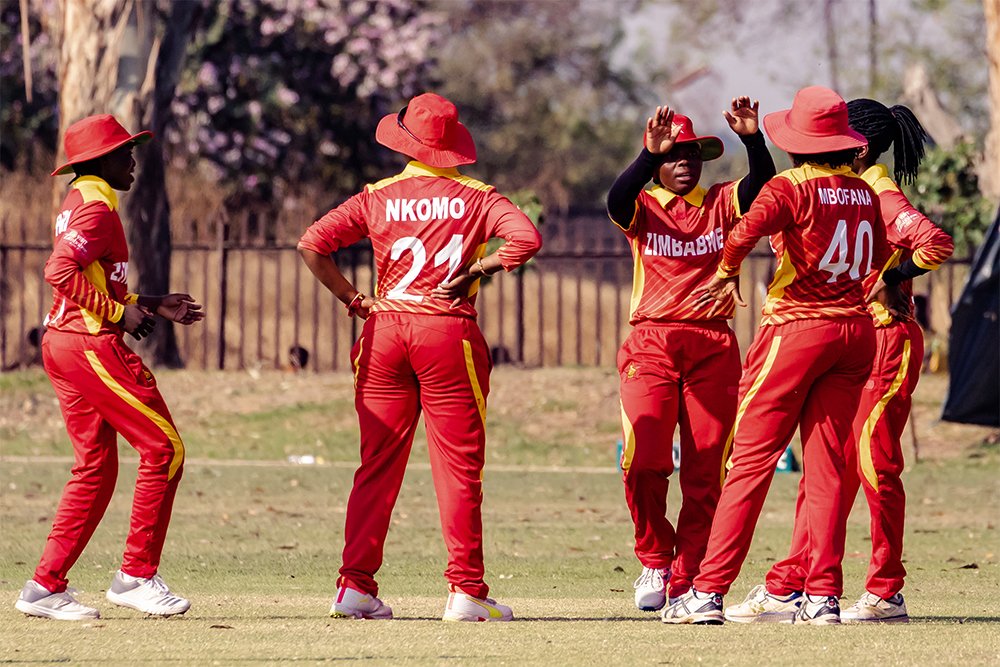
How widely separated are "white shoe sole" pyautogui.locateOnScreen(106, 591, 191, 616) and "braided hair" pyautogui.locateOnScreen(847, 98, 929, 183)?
336cm

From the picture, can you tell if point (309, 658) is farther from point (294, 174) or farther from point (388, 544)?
point (294, 174)

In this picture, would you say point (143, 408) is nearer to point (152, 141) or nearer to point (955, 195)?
point (152, 141)

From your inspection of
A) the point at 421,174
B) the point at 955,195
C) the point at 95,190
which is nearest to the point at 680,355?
the point at 421,174

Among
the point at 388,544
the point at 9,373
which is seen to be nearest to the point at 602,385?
Answer: the point at 9,373

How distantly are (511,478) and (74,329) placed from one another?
8109 mm

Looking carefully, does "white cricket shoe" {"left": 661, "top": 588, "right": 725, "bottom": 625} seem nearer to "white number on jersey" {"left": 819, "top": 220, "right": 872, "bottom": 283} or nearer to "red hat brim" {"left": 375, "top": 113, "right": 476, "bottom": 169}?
"white number on jersey" {"left": 819, "top": 220, "right": 872, "bottom": 283}

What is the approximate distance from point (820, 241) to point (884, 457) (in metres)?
1.02

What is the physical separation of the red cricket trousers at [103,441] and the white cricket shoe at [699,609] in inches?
79.6

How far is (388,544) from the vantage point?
11.0 m

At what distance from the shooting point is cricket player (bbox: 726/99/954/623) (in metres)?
7.36

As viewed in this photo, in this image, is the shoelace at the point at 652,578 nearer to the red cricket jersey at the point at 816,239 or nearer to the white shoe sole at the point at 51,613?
the red cricket jersey at the point at 816,239

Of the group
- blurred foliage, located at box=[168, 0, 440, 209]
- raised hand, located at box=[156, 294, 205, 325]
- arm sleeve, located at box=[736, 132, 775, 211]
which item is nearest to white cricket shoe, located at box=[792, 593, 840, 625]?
arm sleeve, located at box=[736, 132, 775, 211]

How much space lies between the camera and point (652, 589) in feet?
25.7

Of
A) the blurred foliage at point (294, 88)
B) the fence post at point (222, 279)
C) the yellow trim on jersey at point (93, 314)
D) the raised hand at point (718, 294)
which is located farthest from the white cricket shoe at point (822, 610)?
the blurred foliage at point (294, 88)
